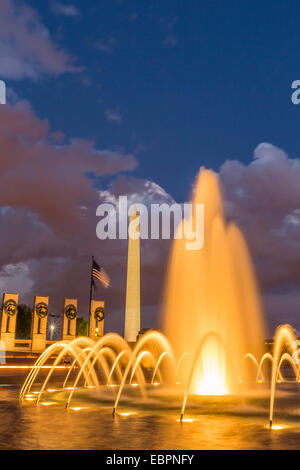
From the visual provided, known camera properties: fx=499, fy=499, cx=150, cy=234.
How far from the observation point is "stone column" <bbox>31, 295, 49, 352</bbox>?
6291 centimetres

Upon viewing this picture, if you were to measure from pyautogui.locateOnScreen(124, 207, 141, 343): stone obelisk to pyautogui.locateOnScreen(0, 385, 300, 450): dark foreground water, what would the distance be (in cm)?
3932

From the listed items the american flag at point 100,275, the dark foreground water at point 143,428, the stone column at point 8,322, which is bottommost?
the dark foreground water at point 143,428

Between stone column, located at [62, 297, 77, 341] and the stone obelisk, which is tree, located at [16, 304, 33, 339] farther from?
the stone obelisk

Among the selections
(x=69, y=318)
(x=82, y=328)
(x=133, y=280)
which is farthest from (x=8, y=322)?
(x=82, y=328)

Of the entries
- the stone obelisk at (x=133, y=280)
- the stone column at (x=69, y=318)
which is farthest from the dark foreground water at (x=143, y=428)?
the stone column at (x=69, y=318)

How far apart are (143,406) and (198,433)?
5303mm

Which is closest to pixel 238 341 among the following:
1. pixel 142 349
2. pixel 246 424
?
pixel 142 349

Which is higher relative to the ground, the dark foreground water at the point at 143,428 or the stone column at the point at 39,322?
the stone column at the point at 39,322

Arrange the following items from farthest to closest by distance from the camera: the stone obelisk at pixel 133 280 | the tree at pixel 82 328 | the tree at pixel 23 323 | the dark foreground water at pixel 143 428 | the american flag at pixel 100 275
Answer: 1. the tree at pixel 82 328
2. the tree at pixel 23 323
3. the stone obelisk at pixel 133 280
4. the american flag at pixel 100 275
5. the dark foreground water at pixel 143 428

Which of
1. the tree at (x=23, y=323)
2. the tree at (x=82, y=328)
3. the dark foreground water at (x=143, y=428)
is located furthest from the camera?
the tree at (x=82, y=328)

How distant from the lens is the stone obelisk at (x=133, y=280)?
5484cm

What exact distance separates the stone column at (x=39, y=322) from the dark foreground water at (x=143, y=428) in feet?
160

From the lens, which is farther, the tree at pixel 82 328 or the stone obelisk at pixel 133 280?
the tree at pixel 82 328

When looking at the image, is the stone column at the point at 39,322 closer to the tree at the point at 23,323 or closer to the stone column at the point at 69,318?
the stone column at the point at 69,318
